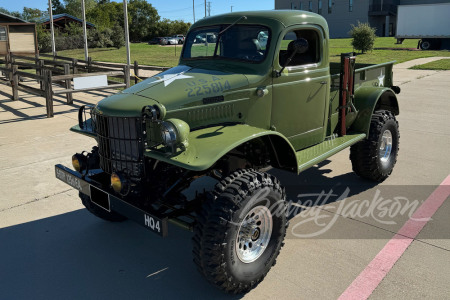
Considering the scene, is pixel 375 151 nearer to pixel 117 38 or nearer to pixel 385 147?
pixel 385 147

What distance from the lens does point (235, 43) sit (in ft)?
14.0

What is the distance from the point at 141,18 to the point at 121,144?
2767 inches

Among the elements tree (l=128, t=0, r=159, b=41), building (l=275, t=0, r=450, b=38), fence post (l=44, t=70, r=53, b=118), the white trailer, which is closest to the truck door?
fence post (l=44, t=70, r=53, b=118)

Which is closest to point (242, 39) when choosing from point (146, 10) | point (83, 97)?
point (83, 97)

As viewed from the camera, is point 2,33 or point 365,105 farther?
point 2,33

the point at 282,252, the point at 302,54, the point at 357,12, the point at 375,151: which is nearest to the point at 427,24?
the point at 357,12

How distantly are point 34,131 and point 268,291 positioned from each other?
6765 mm

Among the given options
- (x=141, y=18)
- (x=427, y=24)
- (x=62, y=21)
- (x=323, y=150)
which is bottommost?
(x=323, y=150)

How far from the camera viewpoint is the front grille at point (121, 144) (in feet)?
11.0

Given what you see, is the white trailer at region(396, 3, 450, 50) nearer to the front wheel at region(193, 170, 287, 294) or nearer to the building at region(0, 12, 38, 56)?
the building at region(0, 12, 38, 56)

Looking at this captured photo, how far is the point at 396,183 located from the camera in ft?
18.0

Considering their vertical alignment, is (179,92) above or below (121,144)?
above

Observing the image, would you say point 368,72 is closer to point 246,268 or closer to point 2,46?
point 246,268

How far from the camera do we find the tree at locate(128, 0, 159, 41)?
66369mm
